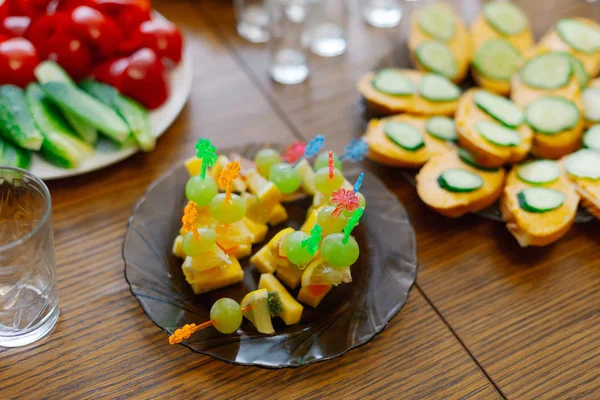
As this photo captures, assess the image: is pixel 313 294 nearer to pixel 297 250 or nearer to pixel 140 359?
pixel 297 250

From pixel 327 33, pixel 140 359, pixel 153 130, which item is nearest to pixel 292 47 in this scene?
pixel 327 33

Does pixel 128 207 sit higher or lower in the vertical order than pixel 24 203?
lower

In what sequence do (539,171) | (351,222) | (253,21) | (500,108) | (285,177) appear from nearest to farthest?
(351,222) → (285,177) → (539,171) → (500,108) → (253,21)

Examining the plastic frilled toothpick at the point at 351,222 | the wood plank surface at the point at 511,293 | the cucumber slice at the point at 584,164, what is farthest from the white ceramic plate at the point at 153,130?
the cucumber slice at the point at 584,164

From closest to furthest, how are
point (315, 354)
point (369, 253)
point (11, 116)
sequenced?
point (315, 354) → point (369, 253) → point (11, 116)

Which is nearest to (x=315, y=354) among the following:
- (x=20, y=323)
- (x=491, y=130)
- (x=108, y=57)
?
(x=20, y=323)

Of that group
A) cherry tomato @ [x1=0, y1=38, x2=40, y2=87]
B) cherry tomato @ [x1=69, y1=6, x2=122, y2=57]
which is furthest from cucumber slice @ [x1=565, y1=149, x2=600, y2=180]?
cherry tomato @ [x1=0, y1=38, x2=40, y2=87]

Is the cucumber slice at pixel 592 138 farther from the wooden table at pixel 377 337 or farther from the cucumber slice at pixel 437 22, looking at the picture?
the cucumber slice at pixel 437 22

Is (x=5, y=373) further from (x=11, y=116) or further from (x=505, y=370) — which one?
(x=505, y=370)

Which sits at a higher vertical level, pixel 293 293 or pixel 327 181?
pixel 327 181
